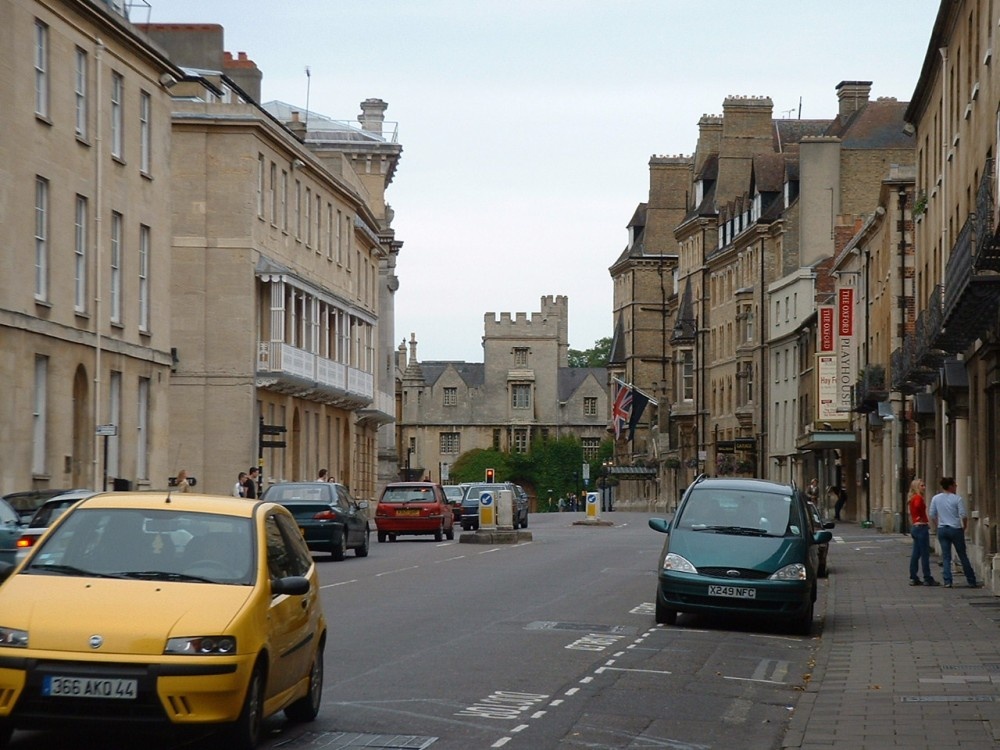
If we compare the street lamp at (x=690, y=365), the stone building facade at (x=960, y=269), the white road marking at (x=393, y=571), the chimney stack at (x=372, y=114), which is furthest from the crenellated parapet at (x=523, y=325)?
the white road marking at (x=393, y=571)

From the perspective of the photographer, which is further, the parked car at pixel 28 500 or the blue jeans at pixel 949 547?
the blue jeans at pixel 949 547

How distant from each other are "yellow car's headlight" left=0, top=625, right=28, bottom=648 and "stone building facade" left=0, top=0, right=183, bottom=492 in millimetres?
25226

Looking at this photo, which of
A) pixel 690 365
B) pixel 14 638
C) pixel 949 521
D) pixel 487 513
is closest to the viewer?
pixel 14 638

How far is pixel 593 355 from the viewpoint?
553 feet

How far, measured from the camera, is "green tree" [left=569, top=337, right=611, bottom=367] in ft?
545

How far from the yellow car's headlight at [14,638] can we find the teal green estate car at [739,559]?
1086 centimetres

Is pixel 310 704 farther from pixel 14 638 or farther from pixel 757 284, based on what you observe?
pixel 757 284

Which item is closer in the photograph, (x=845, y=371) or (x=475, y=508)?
(x=475, y=508)

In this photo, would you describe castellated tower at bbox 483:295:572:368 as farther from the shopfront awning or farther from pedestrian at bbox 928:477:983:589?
pedestrian at bbox 928:477:983:589

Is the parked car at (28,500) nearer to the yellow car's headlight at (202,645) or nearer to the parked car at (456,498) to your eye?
the yellow car's headlight at (202,645)

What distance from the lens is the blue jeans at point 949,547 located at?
26.9m

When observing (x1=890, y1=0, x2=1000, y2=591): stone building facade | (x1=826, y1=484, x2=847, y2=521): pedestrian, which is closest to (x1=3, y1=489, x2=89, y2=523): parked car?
(x1=890, y1=0, x2=1000, y2=591): stone building facade

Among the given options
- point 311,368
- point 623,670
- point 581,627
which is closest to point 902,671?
point 623,670

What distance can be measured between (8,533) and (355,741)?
9.65 m
